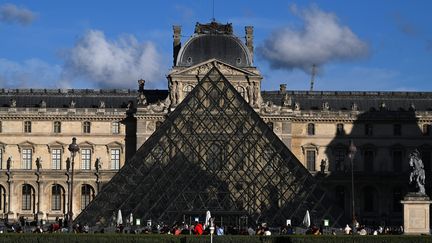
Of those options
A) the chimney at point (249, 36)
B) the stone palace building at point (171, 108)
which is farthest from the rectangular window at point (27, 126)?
the chimney at point (249, 36)

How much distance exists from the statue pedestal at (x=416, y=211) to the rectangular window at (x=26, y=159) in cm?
4349

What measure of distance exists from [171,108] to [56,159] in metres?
9.61

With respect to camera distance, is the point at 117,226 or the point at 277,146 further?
the point at 277,146

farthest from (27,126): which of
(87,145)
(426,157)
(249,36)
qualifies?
(426,157)

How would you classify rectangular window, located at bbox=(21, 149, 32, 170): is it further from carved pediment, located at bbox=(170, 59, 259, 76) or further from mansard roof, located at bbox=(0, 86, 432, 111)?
carved pediment, located at bbox=(170, 59, 259, 76)

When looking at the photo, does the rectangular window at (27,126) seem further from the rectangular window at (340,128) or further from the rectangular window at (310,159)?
the rectangular window at (340,128)

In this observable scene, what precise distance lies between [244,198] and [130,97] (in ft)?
112

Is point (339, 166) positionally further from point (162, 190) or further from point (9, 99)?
point (162, 190)

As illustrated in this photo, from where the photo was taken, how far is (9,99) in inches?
3711

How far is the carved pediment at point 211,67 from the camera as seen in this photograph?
8912 cm

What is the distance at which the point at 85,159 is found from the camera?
93.1 meters

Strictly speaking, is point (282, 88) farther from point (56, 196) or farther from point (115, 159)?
point (56, 196)

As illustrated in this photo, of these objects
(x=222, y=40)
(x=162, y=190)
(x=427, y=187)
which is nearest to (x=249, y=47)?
(x=222, y=40)

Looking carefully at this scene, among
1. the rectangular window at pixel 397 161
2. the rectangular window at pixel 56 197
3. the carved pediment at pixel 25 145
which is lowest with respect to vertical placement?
the rectangular window at pixel 56 197
